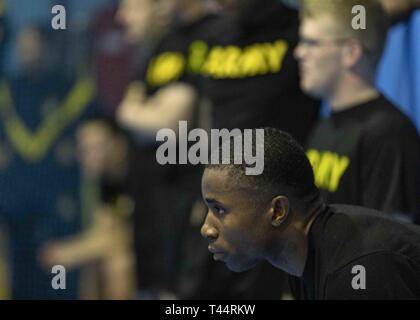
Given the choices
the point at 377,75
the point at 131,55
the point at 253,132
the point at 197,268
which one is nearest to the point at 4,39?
the point at 131,55

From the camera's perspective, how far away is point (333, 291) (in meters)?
3.07

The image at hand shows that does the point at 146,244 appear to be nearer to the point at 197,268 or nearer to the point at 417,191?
the point at 197,268

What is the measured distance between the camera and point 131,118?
543 cm

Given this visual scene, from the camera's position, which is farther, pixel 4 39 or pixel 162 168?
pixel 4 39

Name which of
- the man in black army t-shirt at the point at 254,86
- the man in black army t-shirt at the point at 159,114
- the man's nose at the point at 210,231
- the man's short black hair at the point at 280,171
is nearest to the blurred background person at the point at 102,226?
the man in black army t-shirt at the point at 159,114

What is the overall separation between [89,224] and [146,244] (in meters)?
0.58

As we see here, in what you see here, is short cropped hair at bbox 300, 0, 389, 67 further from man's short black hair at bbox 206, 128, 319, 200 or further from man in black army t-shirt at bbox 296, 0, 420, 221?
man's short black hair at bbox 206, 128, 319, 200

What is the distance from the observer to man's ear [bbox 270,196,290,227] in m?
3.18

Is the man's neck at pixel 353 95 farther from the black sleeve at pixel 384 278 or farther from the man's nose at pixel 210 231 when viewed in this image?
the black sleeve at pixel 384 278

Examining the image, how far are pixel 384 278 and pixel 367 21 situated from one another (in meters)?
1.67

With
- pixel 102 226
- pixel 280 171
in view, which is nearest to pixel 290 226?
pixel 280 171

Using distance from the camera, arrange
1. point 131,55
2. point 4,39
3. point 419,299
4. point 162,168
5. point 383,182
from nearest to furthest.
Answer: point 419,299, point 383,182, point 162,168, point 131,55, point 4,39

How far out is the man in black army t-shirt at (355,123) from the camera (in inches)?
168

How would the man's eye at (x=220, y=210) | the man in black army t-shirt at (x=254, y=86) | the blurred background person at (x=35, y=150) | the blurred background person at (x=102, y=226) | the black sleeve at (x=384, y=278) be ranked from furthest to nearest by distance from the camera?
the blurred background person at (x=35, y=150) → the blurred background person at (x=102, y=226) → the man in black army t-shirt at (x=254, y=86) → the man's eye at (x=220, y=210) → the black sleeve at (x=384, y=278)
